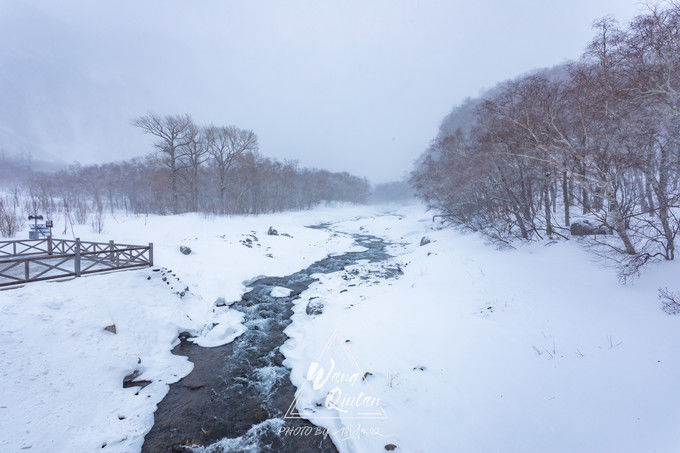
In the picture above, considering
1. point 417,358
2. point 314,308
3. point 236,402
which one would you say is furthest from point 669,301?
point 236,402

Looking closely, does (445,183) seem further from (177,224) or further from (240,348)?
(177,224)

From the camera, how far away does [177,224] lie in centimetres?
2505

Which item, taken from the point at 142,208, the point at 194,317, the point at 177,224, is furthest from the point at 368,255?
the point at 142,208

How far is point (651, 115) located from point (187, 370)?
17635 millimetres

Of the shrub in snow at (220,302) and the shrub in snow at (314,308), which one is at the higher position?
the shrub in snow at (314,308)

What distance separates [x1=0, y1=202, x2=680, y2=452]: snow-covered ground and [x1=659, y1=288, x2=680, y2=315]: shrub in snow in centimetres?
23

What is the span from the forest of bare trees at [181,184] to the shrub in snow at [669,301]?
2979cm

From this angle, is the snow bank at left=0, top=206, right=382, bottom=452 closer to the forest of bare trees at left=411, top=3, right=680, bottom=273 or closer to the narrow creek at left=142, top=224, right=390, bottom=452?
the narrow creek at left=142, top=224, right=390, bottom=452

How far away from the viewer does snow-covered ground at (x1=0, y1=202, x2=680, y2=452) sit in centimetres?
441

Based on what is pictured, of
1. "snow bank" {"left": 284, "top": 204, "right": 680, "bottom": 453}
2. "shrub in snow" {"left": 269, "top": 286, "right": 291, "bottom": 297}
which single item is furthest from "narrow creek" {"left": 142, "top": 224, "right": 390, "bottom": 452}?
"shrub in snow" {"left": 269, "top": 286, "right": 291, "bottom": 297}

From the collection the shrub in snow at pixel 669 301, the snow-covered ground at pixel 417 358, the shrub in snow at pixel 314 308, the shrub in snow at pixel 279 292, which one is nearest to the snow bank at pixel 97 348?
the snow-covered ground at pixel 417 358

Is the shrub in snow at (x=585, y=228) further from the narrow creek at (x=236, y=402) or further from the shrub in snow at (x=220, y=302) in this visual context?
the shrub in snow at (x=220, y=302)

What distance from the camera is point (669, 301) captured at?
6.20 metres

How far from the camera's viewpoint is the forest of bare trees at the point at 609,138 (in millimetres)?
8391
